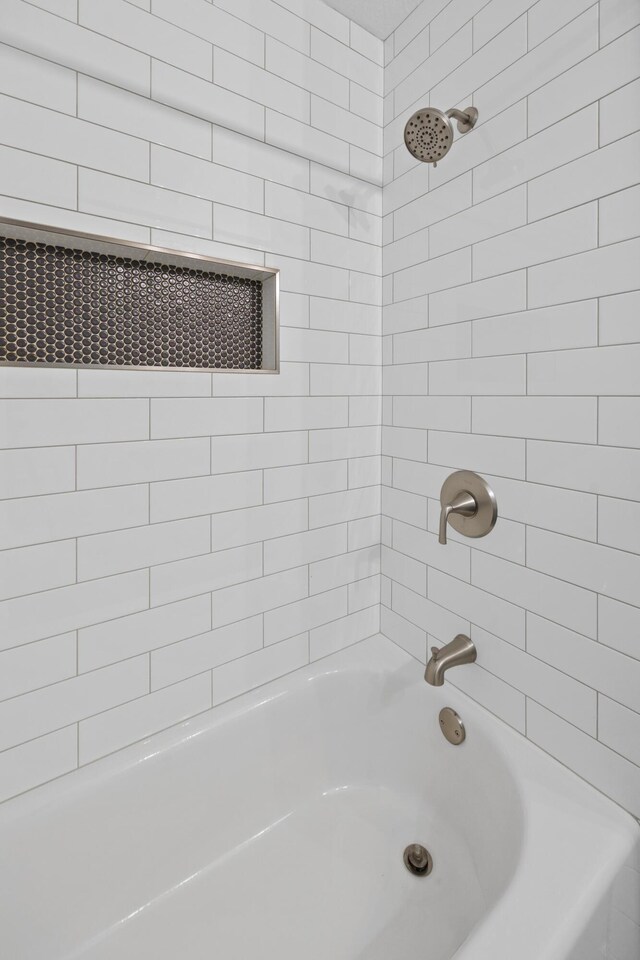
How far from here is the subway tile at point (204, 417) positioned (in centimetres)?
114

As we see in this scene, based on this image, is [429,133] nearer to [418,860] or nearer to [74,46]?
[74,46]

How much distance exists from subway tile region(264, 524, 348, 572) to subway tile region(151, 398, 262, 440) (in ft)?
1.17

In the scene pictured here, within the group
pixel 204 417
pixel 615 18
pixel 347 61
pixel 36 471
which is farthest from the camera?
pixel 347 61

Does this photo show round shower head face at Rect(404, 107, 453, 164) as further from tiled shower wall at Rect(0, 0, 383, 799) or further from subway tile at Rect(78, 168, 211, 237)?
subway tile at Rect(78, 168, 211, 237)

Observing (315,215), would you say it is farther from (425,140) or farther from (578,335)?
(578,335)

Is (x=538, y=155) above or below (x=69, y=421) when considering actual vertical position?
above

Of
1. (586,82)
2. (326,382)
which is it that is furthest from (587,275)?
(326,382)

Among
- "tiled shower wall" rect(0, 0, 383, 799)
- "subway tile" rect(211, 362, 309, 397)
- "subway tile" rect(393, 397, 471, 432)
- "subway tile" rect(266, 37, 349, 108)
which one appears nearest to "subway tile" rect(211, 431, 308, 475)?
"tiled shower wall" rect(0, 0, 383, 799)

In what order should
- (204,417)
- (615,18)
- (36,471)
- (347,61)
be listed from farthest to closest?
(347,61) → (204,417) → (36,471) → (615,18)

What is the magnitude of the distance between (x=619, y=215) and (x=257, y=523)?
1101mm

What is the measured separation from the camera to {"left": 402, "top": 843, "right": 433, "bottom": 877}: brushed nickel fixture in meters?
1.23

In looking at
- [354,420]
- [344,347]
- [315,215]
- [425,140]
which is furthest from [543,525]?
[315,215]

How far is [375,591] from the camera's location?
164 cm

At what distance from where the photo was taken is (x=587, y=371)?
3.19ft
